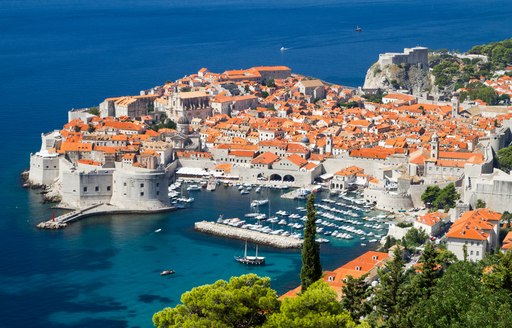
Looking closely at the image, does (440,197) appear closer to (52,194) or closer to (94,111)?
(52,194)

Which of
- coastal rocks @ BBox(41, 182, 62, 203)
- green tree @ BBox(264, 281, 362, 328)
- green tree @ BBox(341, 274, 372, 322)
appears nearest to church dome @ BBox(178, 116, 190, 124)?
coastal rocks @ BBox(41, 182, 62, 203)

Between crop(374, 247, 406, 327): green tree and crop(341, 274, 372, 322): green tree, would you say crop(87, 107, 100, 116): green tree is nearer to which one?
crop(341, 274, 372, 322): green tree

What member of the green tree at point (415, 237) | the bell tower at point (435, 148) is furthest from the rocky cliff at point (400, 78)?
the green tree at point (415, 237)

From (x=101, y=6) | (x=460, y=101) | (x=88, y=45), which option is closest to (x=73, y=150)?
(x=460, y=101)

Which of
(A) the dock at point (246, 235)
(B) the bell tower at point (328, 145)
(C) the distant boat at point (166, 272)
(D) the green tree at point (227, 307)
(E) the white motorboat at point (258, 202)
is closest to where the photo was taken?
(D) the green tree at point (227, 307)

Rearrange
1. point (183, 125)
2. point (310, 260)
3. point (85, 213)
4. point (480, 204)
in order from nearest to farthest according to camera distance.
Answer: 1. point (310, 260)
2. point (480, 204)
3. point (85, 213)
4. point (183, 125)

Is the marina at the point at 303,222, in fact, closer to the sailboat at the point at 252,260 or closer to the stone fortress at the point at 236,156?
the stone fortress at the point at 236,156

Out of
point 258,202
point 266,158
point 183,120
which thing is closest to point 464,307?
point 258,202
